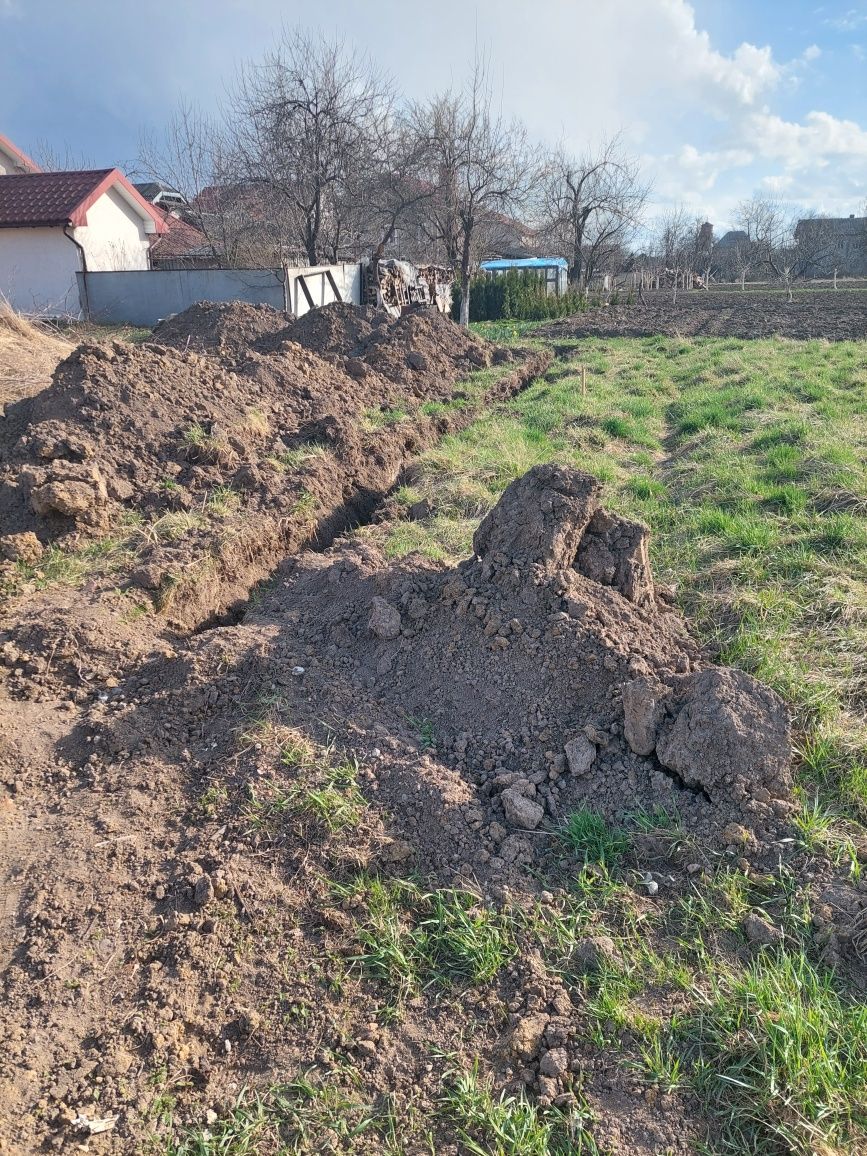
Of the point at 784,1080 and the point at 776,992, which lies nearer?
the point at 784,1080

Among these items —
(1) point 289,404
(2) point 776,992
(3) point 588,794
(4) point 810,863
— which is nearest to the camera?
(2) point 776,992

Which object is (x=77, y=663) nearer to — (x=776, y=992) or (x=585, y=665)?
(x=585, y=665)

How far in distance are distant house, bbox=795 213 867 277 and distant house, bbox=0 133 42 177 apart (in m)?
45.4

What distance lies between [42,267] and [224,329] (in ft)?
38.9

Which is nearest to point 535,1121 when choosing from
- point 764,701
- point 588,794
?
point 588,794

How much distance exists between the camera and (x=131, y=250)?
21.5 m

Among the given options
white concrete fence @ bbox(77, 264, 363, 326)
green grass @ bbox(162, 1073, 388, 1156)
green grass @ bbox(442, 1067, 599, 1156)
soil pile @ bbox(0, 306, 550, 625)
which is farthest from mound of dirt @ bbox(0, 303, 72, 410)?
green grass @ bbox(442, 1067, 599, 1156)

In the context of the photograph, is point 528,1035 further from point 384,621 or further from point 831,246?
point 831,246

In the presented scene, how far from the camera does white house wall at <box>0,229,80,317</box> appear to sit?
1827cm

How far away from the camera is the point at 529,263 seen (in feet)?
121

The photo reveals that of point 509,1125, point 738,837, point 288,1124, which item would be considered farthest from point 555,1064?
point 738,837

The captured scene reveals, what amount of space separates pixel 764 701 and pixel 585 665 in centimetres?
80

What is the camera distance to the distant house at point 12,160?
72.8 ft

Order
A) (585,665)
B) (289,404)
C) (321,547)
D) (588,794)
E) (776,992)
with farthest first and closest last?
(289,404) < (321,547) < (585,665) < (588,794) < (776,992)
